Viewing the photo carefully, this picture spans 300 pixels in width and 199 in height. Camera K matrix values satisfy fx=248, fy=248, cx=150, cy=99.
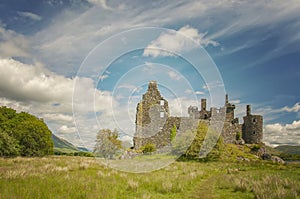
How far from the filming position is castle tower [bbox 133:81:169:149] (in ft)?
146

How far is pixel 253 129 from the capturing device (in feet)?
230

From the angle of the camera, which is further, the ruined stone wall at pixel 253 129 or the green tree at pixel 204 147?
the ruined stone wall at pixel 253 129

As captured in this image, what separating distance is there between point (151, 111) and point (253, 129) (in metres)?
39.1

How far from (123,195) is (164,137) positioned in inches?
1478

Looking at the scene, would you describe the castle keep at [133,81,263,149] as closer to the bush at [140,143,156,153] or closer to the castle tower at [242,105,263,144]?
the bush at [140,143,156,153]

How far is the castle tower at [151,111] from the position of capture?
44.4 m

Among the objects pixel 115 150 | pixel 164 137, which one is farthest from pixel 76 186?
pixel 164 137

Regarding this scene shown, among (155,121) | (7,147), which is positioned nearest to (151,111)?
(155,121)

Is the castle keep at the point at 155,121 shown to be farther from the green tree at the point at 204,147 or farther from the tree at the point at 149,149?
the green tree at the point at 204,147

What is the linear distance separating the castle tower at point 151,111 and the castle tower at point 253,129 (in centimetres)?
3604

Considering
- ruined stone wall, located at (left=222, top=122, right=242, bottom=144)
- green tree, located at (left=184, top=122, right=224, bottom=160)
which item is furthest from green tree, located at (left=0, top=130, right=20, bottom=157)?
ruined stone wall, located at (left=222, top=122, right=242, bottom=144)

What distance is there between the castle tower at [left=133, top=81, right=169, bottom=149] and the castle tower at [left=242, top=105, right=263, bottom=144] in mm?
36036

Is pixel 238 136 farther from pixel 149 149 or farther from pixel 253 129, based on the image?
pixel 149 149

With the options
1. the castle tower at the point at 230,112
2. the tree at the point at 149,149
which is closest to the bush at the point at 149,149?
the tree at the point at 149,149
